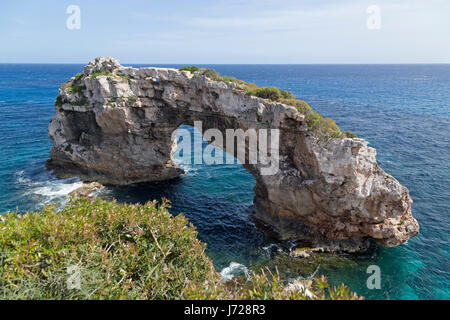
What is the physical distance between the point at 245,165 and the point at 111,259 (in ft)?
68.8

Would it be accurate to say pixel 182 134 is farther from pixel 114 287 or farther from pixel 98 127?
pixel 114 287

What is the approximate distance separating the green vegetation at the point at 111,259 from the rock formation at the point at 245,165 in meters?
12.8

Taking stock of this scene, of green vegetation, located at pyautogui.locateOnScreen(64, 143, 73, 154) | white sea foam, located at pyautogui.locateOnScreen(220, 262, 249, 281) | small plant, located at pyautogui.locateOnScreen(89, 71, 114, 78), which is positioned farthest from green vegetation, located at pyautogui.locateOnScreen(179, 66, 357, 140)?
green vegetation, located at pyautogui.locateOnScreen(64, 143, 73, 154)

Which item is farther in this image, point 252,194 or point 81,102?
point 252,194

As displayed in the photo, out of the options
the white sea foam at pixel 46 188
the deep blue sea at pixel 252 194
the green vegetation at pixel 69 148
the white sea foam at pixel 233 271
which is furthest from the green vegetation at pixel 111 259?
the green vegetation at pixel 69 148

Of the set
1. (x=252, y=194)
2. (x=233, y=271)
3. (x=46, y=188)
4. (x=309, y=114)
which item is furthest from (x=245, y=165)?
(x=46, y=188)

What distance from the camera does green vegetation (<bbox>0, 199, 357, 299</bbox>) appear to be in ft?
36.8

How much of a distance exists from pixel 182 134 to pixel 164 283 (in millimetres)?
52060

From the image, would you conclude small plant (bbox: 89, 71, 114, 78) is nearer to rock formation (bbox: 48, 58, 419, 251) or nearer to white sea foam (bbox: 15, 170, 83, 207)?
rock formation (bbox: 48, 58, 419, 251)

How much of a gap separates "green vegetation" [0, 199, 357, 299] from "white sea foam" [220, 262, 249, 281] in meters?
8.83

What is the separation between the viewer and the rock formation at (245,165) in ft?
79.5

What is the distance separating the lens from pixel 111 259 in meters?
12.9

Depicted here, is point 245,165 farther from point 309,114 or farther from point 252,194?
point 309,114
